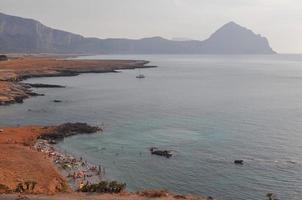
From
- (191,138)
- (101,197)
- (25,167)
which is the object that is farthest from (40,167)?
(191,138)

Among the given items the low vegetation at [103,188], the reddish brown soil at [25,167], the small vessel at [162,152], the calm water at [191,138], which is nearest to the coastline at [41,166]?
the reddish brown soil at [25,167]

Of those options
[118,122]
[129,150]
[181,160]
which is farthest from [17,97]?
[181,160]

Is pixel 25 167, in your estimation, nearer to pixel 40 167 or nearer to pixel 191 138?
pixel 40 167

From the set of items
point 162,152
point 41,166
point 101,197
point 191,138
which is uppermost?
point 101,197

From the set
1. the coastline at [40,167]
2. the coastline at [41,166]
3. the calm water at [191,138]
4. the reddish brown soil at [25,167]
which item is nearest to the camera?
the coastline at [41,166]

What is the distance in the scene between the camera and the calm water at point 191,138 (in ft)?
153

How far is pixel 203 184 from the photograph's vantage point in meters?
45.8

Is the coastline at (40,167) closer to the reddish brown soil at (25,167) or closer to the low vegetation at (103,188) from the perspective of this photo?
the reddish brown soil at (25,167)

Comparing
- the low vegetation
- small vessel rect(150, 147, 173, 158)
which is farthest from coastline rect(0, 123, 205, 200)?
small vessel rect(150, 147, 173, 158)

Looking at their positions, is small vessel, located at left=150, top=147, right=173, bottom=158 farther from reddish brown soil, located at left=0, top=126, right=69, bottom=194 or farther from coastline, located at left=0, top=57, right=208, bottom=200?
reddish brown soil, located at left=0, top=126, right=69, bottom=194

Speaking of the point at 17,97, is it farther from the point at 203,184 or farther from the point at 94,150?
the point at 203,184

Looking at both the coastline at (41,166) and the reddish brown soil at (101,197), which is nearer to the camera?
the reddish brown soil at (101,197)

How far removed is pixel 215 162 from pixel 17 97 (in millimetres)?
61656

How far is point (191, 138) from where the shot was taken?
65812 millimetres
